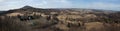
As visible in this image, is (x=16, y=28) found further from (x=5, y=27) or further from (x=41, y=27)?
(x=41, y=27)

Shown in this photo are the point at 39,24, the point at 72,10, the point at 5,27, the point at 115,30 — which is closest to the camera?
the point at 5,27

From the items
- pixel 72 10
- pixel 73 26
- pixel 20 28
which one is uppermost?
pixel 20 28

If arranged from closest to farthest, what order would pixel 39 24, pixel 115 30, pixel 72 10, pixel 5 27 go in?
pixel 5 27 < pixel 115 30 < pixel 39 24 < pixel 72 10

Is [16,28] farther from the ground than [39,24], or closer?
farther from the ground

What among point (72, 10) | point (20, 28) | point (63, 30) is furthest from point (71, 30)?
point (72, 10)

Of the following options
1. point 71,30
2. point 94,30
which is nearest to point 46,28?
point 71,30

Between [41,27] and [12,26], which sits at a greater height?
[12,26]

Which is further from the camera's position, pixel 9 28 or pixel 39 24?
pixel 39 24

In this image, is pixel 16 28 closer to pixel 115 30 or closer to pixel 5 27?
pixel 5 27

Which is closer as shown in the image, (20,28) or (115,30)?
(20,28)
